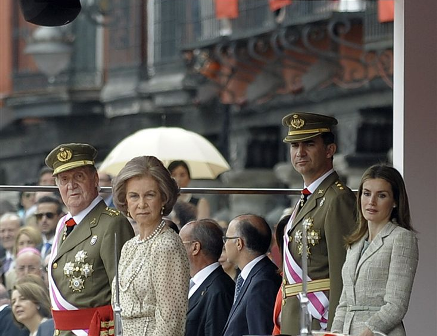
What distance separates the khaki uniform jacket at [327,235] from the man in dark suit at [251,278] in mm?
301

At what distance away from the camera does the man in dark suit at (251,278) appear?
8.31 meters

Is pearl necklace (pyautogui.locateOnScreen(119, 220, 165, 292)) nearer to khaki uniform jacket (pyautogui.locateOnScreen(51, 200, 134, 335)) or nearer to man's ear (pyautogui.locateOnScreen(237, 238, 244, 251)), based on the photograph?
khaki uniform jacket (pyautogui.locateOnScreen(51, 200, 134, 335))

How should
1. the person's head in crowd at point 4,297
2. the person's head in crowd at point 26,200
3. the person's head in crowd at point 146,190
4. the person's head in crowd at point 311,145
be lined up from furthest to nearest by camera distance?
the person's head in crowd at point 26,200, the person's head in crowd at point 4,297, the person's head in crowd at point 311,145, the person's head in crowd at point 146,190

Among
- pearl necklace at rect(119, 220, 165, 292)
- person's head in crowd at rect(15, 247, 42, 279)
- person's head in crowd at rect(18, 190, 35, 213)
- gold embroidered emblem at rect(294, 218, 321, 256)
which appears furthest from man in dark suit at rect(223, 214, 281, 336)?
person's head in crowd at rect(18, 190, 35, 213)

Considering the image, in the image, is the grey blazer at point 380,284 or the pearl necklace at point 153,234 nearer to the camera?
the grey blazer at point 380,284

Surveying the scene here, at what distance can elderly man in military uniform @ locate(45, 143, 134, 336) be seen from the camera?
813cm

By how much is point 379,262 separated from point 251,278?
3.76 feet

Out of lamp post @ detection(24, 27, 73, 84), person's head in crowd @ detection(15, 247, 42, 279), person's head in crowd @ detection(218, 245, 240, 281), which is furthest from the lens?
lamp post @ detection(24, 27, 73, 84)

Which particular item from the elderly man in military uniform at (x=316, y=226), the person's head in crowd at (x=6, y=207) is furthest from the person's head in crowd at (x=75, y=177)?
the person's head in crowd at (x=6, y=207)

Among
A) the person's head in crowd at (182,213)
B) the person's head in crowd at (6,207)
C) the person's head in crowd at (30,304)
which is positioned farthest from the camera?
the person's head in crowd at (6,207)

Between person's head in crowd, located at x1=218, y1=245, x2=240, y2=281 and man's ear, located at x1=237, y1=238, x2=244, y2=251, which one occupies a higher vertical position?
man's ear, located at x1=237, y1=238, x2=244, y2=251

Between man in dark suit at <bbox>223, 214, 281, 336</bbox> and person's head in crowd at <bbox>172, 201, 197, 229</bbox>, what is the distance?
1029 millimetres

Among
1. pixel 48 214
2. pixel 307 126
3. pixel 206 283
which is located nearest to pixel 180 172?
pixel 48 214

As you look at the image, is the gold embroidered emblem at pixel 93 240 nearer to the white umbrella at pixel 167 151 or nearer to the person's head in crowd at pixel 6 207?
the person's head in crowd at pixel 6 207
